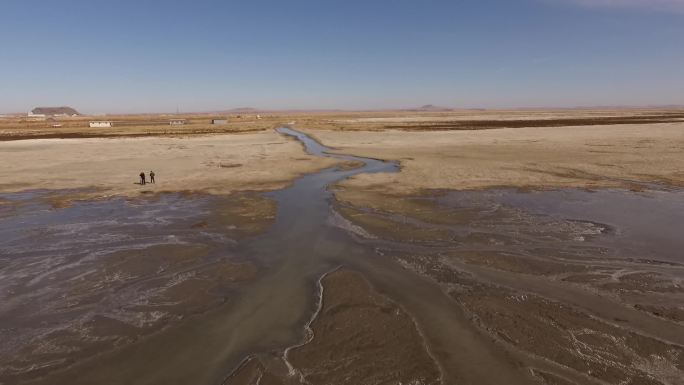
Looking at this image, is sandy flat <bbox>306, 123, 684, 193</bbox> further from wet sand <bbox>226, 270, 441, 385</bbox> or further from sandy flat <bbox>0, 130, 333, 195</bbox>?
wet sand <bbox>226, 270, 441, 385</bbox>

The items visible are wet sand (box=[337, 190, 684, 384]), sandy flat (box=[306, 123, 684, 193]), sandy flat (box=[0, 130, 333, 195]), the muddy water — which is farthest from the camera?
sandy flat (box=[0, 130, 333, 195])

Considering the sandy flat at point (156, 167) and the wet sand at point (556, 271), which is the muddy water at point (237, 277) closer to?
the wet sand at point (556, 271)

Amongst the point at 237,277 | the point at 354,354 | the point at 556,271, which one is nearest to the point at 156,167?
the point at 237,277

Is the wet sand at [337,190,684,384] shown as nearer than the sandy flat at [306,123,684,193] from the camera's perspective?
Yes

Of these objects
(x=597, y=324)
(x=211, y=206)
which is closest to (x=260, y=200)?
(x=211, y=206)

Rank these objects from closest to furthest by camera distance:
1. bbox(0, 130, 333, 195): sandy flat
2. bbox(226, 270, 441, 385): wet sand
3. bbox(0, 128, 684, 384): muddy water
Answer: bbox(226, 270, 441, 385): wet sand, bbox(0, 128, 684, 384): muddy water, bbox(0, 130, 333, 195): sandy flat

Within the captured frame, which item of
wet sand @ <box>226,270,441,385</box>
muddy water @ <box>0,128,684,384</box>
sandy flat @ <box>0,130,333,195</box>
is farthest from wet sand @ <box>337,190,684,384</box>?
sandy flat @ <box>0,130,333,195</box>
